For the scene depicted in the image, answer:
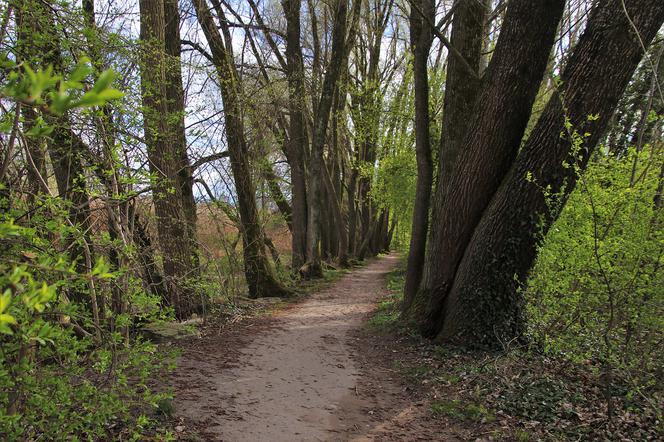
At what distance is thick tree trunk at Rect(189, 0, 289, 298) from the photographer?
9602 mm

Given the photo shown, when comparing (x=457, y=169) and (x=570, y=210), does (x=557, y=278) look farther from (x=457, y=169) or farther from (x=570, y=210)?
(x=457, y=169)

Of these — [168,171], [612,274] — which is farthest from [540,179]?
[168,171]

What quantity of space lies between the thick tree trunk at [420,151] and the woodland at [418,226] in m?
0.04

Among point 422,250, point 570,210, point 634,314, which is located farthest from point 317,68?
point 634,314

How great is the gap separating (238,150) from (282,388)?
20.8 feet

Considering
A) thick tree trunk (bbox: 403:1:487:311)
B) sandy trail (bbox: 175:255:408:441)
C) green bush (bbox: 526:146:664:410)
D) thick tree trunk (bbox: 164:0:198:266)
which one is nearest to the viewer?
green bush (bbox: 526:146:664:410)

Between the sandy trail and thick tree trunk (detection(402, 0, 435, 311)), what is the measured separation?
1756 mm

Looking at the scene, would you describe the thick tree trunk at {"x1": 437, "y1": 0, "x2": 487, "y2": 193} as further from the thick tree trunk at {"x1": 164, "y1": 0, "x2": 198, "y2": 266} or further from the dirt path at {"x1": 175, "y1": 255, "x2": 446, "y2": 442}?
Result: the thick tree trunk at {"x1": 164, "y1": 0, "x2": 198, "y2": 266}

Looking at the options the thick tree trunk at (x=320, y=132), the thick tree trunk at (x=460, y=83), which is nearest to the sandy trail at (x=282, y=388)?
the thick tree trunk at (x=460, y=83)

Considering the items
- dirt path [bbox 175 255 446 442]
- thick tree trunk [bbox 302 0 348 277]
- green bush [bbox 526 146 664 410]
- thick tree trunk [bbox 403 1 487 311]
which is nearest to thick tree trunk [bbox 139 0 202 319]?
dirt path [bbox 175 255 446 442]

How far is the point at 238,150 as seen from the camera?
10078 mm

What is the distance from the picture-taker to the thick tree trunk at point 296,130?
13367 mm

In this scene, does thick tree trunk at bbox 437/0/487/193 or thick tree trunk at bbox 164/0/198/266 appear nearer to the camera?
thick tree trunk at bbox 164/0/198/266

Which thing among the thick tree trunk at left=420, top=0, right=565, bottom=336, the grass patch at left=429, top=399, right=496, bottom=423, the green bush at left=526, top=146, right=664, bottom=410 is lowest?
the grass patch at left=429, top=399, right=496, bottom=423
